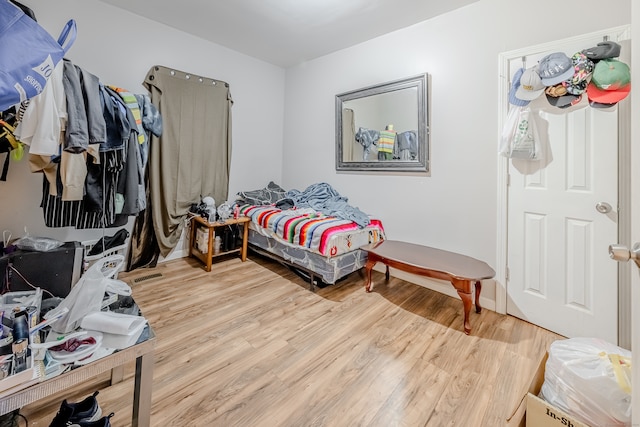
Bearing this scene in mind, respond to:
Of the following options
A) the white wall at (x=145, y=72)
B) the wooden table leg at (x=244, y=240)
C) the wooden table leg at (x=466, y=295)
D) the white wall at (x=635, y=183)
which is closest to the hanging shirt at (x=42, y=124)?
the white wall at (x=145, y=72)

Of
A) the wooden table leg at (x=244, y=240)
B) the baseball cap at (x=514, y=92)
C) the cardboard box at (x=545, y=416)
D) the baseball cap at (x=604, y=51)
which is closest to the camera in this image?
the cardboard box at (x=545, y=416)

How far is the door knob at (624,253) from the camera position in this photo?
577 millimetres

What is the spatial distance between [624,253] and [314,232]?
2022 mm

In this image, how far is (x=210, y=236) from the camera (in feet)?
9.55

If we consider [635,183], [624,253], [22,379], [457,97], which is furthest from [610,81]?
[22,379]

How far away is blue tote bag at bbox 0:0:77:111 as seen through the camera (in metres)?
0.77

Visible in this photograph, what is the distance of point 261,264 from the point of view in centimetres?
325

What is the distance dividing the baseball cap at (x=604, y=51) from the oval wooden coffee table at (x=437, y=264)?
4.81 feet

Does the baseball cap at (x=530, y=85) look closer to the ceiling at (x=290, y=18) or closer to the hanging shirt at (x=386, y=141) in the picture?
the ceiling at (x=290, y=18)

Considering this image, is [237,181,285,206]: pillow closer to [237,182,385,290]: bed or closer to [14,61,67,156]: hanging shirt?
[237,182,385,290]: bed

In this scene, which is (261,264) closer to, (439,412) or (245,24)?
(439,412)

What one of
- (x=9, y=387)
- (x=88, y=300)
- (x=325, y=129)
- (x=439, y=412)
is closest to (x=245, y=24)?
(x=325, y=129)

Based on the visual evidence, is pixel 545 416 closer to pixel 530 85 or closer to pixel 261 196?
pixel 530 85

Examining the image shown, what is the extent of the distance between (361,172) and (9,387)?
2938 millimetres
